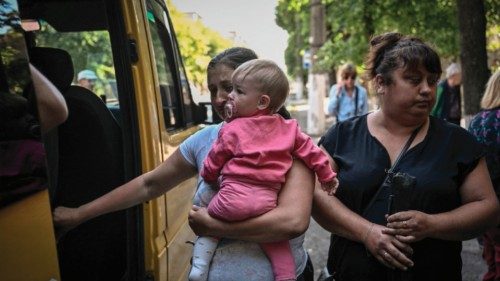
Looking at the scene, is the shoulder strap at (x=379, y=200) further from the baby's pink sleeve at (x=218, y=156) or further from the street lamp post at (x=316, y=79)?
the street lamp post at (x=316, y=79)

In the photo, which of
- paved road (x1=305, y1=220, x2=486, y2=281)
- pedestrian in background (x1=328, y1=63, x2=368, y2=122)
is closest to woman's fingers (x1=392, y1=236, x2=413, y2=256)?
paved road (x1=305, y1=220, x2=486, y2=281)

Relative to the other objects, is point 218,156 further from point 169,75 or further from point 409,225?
point 169,75

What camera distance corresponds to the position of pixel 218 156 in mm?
1624

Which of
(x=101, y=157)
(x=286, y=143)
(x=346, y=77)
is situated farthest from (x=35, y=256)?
(x=346, y=77)

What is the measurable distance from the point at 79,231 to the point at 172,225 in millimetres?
494

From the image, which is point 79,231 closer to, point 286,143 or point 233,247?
point 233,247

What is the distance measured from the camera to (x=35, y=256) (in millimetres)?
1315

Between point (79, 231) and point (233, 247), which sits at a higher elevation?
point (233, 247)

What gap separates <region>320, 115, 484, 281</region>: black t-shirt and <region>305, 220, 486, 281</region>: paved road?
2.61m

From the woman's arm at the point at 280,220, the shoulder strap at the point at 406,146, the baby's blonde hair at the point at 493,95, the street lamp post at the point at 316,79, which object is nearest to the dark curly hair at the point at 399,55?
the shoulder strap at the point at 406,146

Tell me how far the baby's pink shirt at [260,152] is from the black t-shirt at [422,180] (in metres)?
0.43

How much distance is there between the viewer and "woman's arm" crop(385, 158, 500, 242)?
1872 mm

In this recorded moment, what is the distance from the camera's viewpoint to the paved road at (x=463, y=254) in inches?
182

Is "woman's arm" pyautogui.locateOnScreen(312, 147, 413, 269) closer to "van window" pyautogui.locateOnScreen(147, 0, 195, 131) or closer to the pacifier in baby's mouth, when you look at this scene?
the pacifier in baby's mouth
